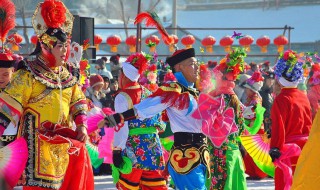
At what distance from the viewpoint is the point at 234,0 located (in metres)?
44.4

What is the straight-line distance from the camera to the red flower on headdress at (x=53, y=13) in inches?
235

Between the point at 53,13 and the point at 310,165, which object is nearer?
the point at 310,165

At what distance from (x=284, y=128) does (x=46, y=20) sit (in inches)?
101

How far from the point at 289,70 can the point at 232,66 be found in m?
0.72

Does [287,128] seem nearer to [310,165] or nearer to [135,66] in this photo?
[135,66]

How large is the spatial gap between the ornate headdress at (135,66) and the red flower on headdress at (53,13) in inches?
82.6

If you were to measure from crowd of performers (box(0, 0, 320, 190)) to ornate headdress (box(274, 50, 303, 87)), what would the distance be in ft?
0.03

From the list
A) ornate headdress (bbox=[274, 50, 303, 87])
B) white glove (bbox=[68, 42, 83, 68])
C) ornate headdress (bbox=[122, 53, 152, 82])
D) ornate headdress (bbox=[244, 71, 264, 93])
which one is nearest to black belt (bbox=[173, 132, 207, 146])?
ornate headdress (bbox=[274, 50, 303, 87])

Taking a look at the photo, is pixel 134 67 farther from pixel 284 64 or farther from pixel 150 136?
pixel 284 64

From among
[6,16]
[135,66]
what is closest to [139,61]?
[135,66]

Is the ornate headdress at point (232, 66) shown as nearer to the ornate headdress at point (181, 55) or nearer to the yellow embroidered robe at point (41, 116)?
the ornate headdress at point (181, 55)

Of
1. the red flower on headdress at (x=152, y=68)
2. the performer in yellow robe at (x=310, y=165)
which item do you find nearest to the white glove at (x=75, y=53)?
the red flower on headdress at (x=152, y=68)

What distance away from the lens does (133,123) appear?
26.0 ft

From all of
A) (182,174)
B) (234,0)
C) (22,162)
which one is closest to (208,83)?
(182,174)
